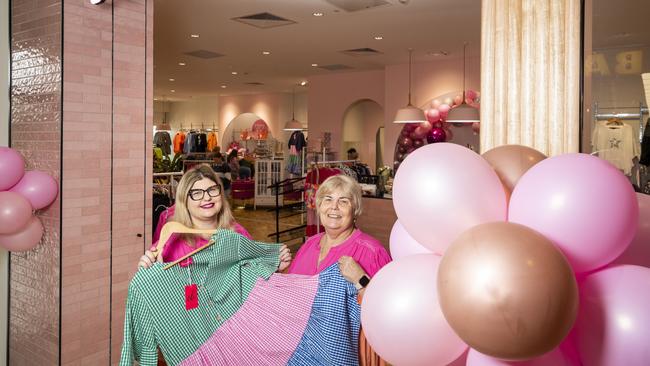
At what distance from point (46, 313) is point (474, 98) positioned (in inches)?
293

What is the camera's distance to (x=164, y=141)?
60.1ft

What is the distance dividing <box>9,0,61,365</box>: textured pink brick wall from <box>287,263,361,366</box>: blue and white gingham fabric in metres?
2.21

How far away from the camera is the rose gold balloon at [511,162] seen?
130 cm

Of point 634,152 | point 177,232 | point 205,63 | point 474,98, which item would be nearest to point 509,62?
point 177,232

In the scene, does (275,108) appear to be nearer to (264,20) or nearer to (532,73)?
(264,20)

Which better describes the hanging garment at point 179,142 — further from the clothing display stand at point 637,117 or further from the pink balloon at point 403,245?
the pink balloon at point 403,245

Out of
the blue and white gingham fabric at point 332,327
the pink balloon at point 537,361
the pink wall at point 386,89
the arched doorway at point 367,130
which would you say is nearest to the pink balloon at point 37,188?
the blue and white gingham fabric at point 332,327

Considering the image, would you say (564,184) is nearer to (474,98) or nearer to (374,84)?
(474,98)

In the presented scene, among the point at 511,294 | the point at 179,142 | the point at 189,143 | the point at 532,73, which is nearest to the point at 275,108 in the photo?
the point at 189,143

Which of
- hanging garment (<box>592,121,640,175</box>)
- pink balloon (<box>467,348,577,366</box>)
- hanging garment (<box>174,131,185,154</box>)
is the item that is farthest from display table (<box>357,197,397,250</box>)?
hanging garment (<box>174,131,185,154</box>)

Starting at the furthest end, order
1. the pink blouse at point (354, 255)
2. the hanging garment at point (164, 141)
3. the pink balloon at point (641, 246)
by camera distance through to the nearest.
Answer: the hanging garment at point (164, 141) → the pink blouse at point (354, 255) → the pink balloon at point (641, 246)

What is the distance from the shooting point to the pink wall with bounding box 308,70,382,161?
10789mm

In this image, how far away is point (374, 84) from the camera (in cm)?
1075

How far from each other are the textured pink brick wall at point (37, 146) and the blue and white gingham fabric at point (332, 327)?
2214 millimetres
